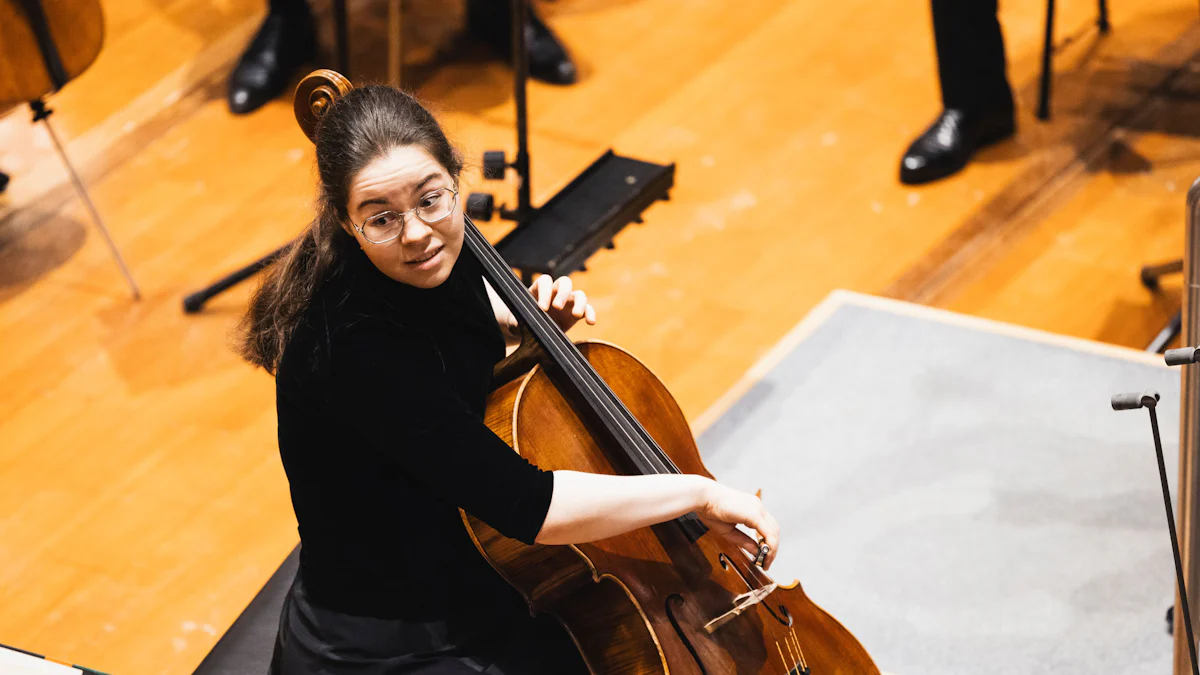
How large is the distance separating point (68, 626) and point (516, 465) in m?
1.29

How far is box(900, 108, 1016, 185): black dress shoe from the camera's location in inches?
129

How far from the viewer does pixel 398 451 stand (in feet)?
4.51

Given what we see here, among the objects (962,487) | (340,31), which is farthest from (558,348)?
(340,31)

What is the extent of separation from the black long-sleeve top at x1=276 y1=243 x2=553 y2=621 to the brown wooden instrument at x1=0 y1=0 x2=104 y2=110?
4.87 ft

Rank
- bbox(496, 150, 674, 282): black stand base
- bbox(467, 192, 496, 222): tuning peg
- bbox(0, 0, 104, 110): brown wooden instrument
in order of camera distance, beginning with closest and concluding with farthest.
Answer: bbox(467, 192, 496, 222): tuning peg < bbox(496, 150, 674, 282): black stand base < bbox(0, 0, 104, 110): brown wooden instrument

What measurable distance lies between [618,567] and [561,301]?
1.29 ft

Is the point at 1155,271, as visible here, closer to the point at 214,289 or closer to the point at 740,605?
the point at 740,605

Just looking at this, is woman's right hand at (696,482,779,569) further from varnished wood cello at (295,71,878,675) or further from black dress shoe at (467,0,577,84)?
black dress shoe at (467,0,577,84)

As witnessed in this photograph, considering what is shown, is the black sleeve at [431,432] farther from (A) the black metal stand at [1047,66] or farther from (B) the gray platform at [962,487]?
(A) the black metal stand at [1047,66]

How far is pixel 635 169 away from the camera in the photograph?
262cm

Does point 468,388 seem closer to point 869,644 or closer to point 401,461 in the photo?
point 401,461

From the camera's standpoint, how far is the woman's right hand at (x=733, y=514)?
144 centimetres

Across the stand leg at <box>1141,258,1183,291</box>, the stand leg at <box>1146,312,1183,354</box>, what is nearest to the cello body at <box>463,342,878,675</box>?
the stand leg at <box>1146,312,1183,354</box>

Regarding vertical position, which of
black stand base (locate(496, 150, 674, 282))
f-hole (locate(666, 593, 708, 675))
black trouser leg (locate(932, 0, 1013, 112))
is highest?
f-hole (locate(666, 593, 708, 675))
